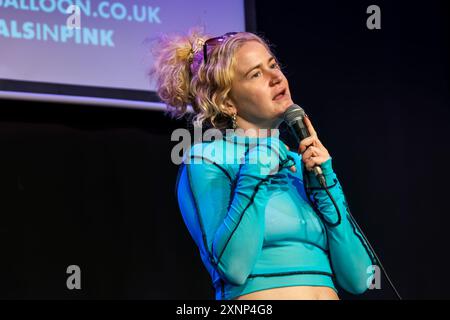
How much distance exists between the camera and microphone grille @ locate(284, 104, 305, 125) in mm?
1729

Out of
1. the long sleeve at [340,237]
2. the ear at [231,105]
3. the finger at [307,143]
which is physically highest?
the ear at [231,105]

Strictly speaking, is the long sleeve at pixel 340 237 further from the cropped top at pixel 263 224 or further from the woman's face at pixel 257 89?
the woman's face at pixel 257 89

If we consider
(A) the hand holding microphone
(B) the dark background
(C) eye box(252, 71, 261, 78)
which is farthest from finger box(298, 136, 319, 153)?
(B) the dark background

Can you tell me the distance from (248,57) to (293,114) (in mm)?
213

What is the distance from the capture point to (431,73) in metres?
3.36

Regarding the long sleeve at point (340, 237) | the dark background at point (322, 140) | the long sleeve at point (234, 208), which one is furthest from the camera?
the dark background at point (322, 140)

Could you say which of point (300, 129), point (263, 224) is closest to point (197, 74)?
point (300, 129)

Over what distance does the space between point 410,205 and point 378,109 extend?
0.42 metres

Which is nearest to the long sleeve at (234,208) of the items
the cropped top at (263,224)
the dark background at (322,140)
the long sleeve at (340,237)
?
the cropped top at (263,224)

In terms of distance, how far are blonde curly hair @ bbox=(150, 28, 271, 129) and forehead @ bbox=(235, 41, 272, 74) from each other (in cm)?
1

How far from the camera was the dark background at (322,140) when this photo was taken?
2.62 meters

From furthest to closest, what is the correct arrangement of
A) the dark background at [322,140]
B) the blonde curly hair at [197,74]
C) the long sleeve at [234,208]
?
Result: 1. the dark background at [322,140]
2. the blonde curly hair at [197,74]
3. the long sleeve at [234,208]
